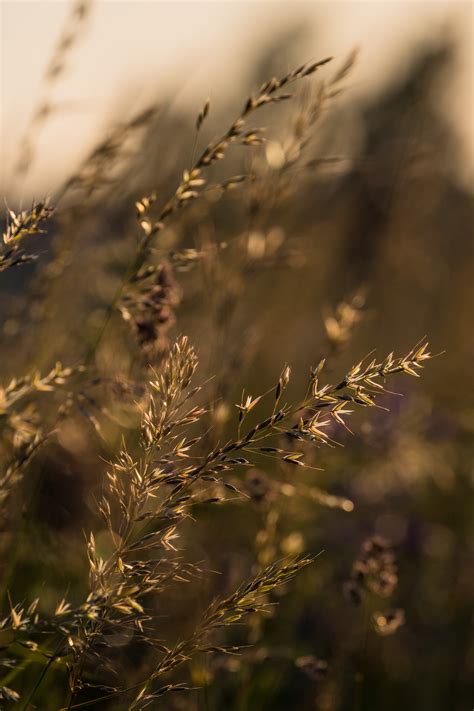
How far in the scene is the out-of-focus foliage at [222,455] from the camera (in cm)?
141

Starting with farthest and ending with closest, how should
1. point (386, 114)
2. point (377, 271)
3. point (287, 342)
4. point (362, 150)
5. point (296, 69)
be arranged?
point (386, 114)
point (362, 150)
point (287, 342)
point (377, 271)
point (296, 69)

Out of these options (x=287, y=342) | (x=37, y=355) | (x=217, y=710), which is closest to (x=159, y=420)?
(x=37, y=355)

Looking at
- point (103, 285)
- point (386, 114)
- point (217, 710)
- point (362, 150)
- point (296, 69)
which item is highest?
point (296, 69)

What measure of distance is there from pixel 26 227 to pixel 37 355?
0.99 metres

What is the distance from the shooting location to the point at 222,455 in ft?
3.72

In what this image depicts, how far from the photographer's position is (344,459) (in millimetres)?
3199

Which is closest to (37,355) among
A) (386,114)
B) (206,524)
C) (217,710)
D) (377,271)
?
(206,524)

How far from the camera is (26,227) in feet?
4.30

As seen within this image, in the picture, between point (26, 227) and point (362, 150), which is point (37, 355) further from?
point (362, 150)

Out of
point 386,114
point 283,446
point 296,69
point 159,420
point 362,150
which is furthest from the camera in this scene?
point 386,114

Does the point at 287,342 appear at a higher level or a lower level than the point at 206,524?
lower

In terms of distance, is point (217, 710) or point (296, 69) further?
point (217, 710)

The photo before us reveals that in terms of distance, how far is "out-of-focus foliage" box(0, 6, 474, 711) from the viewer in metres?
1.41

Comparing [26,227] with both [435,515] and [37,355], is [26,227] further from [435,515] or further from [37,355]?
[435,515]
